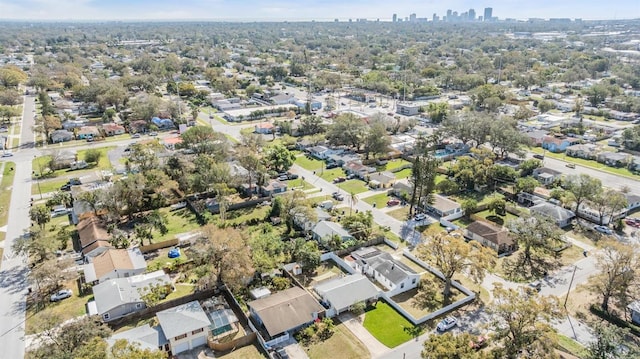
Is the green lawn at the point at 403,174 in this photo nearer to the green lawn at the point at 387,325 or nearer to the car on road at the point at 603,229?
the car on road at the point at 603,229

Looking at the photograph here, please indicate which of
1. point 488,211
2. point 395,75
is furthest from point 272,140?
point 395,75

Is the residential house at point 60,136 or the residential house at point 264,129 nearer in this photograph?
the residential house at point 60,136

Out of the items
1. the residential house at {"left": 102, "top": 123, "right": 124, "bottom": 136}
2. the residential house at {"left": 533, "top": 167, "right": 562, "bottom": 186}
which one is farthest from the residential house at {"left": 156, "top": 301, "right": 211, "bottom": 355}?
the residential house at {"left": 102, "top": 123, "right": 124, "bottom": 136}

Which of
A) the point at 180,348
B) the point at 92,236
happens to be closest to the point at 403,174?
the point at 92,236

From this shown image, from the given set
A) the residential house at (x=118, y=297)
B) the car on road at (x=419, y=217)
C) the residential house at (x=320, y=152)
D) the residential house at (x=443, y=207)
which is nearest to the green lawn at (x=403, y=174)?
the residential house at (x=443, y=207)

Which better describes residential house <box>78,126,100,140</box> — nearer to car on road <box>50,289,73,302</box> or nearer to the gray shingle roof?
car on road <box>50,289,73,302</box>

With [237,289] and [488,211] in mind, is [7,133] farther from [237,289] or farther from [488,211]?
[488,211]
